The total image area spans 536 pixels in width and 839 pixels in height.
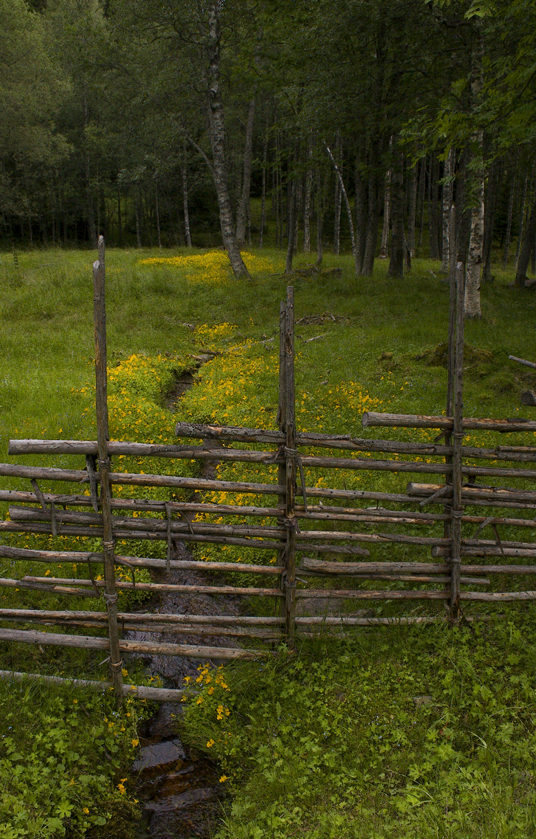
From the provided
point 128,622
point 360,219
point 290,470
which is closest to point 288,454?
point 290,470

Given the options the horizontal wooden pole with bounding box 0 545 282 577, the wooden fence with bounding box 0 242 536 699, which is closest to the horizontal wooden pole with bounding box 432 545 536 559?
the wooden fence with bounding box 0 242 536 699

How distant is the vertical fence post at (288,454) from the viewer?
13.8 feet

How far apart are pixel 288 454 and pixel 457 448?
1.47 m

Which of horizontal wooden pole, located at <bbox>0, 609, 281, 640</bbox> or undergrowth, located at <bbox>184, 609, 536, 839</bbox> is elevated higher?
horizontal wooden pole, located at <bbox>0, 609, 281, 640</bbox>

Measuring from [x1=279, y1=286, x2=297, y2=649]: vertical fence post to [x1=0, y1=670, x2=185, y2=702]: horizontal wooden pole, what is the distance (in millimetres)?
1125

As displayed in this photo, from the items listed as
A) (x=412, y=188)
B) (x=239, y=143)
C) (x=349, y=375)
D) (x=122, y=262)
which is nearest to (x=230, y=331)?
(x=349, y=375)

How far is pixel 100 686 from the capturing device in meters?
4.64

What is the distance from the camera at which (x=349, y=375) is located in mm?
11281

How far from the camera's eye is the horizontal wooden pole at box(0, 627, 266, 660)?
188 inches

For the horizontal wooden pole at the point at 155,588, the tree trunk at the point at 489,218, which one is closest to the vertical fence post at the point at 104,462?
the horizontal wooden pole at the point at 155,588

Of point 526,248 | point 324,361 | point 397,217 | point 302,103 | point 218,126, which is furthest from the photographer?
point 526,248

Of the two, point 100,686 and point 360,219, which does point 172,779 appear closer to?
point 100,686

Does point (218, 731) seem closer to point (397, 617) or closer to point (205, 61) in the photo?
point (397, 617)

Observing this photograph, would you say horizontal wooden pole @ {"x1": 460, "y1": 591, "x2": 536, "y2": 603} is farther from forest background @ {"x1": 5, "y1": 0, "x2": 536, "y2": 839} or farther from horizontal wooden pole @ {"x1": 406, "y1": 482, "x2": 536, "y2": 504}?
horizontal wooden pole @ {"x1": 406, "y1": 482, "x2": 536, "y2": 504}
